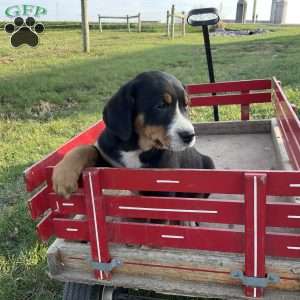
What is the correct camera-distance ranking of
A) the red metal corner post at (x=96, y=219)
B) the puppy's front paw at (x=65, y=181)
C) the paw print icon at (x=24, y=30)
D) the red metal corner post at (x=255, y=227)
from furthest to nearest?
1. the paw print icon at (x=24, y=30)
2. the puppy's front paw at (x=65, y=181)
3. the red metal corner post at (x=96, y=219)
4. the red metal corner post at (x=255, y=227)

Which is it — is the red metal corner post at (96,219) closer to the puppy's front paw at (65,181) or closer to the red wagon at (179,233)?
the red wagon at (179,233)

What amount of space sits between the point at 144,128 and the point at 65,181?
2.04 ft

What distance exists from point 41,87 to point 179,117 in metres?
6.24

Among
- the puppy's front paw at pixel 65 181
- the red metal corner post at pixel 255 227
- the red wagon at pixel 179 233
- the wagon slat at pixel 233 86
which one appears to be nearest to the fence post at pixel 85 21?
the wagon slat at pixel 233 86

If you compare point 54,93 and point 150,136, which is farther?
point 54,93

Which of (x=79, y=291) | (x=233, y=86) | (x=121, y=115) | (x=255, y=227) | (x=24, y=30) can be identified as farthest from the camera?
(x=24, y=30)

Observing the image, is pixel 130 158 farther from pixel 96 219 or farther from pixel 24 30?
pixel 24 30

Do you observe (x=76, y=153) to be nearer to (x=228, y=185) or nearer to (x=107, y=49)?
(x=228, y=185)

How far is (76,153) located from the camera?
8.10 feet

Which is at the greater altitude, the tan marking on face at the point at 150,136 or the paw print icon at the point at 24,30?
the tan marking on face at the point at 150,136

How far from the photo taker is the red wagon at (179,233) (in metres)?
2.01

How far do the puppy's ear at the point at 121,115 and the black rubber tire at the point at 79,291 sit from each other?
82 centimetres

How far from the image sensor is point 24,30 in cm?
971

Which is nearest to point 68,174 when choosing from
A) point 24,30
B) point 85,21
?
point 24,30
